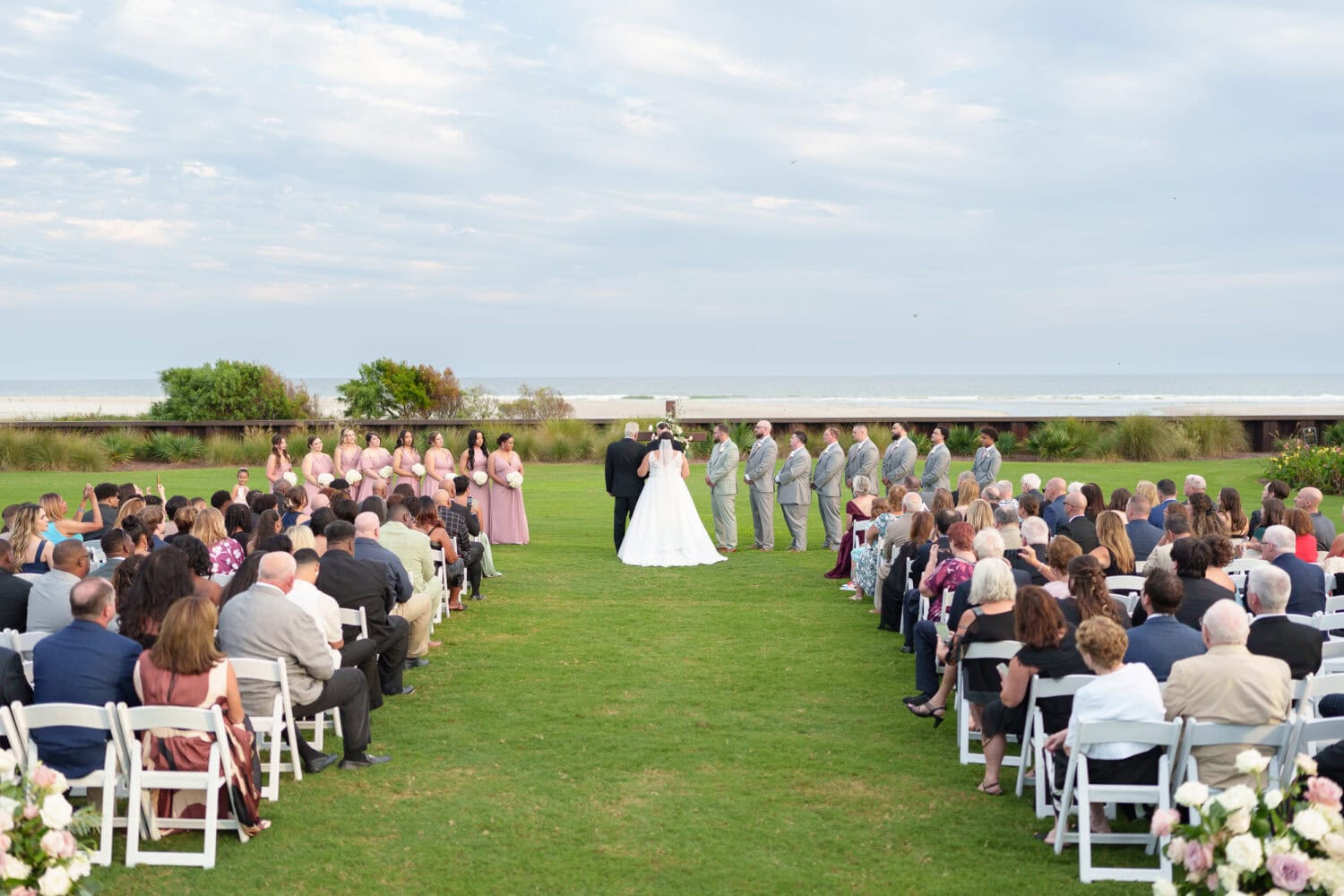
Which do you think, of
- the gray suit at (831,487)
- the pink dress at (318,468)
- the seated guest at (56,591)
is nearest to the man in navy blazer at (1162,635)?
the seated guest at (56,591)

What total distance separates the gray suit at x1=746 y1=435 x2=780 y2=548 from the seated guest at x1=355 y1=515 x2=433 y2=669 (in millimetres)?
7405

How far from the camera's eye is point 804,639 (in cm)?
1062

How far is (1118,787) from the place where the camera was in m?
5.36

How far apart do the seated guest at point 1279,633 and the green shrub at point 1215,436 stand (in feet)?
88.2

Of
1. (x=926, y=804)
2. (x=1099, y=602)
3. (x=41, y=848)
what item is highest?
(x=1099, y=602)

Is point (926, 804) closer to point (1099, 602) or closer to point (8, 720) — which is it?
point (1099, 602)

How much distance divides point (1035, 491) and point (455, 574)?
19.5 ft

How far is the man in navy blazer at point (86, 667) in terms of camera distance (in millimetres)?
5621

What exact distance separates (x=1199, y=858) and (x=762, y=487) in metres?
12.7

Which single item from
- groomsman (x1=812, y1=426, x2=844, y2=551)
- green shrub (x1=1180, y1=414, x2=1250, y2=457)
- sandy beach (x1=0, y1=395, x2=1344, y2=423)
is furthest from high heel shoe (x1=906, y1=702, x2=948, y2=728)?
sandy beach (x1=0, y1=395, x2=1344, y2=423)

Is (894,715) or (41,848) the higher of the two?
(41,848)

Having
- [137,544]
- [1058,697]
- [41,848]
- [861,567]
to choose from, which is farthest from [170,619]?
[861,567]

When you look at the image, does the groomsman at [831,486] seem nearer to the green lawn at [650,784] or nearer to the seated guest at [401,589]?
the green lawn at [650,784]

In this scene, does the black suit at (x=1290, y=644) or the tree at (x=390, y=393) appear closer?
the black suit at (x=1290, y=644)
